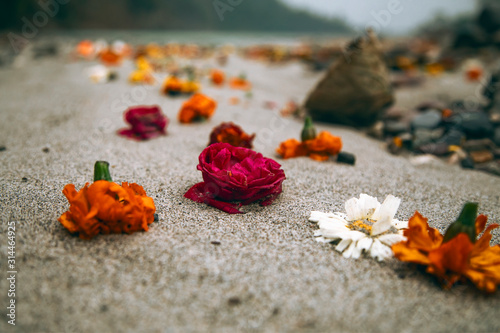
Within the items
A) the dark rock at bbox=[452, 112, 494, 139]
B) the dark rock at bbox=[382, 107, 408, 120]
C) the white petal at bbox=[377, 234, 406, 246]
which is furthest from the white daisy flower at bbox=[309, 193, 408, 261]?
the dark rock at bbox=[382, 107, 408, 120]

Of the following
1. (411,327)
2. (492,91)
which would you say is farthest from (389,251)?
(492,91)

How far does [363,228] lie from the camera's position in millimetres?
1518

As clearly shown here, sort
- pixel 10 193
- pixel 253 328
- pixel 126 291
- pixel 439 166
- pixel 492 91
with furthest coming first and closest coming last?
pixel 492 91 → pixel 439 166 → pixel 10 193 → pixel 126 291 → pixel 253 328

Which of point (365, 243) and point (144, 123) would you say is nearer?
point (365, 243)

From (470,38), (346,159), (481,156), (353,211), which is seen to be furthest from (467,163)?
(470,38)

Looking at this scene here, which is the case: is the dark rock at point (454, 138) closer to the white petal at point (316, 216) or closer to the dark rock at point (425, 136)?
the dark rock at point (425, 136)

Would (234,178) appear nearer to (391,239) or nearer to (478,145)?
(391,239)

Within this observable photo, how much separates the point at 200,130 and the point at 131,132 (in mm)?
686

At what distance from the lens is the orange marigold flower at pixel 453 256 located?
1.15 m

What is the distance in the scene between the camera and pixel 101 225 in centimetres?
136

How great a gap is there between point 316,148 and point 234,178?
112 centimetres

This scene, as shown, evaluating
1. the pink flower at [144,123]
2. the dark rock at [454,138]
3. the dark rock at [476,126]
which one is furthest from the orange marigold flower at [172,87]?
the dark rock at [476,126]

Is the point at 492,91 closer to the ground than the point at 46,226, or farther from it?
farther from it

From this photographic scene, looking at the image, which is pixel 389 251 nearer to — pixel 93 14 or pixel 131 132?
pixel 131 132
